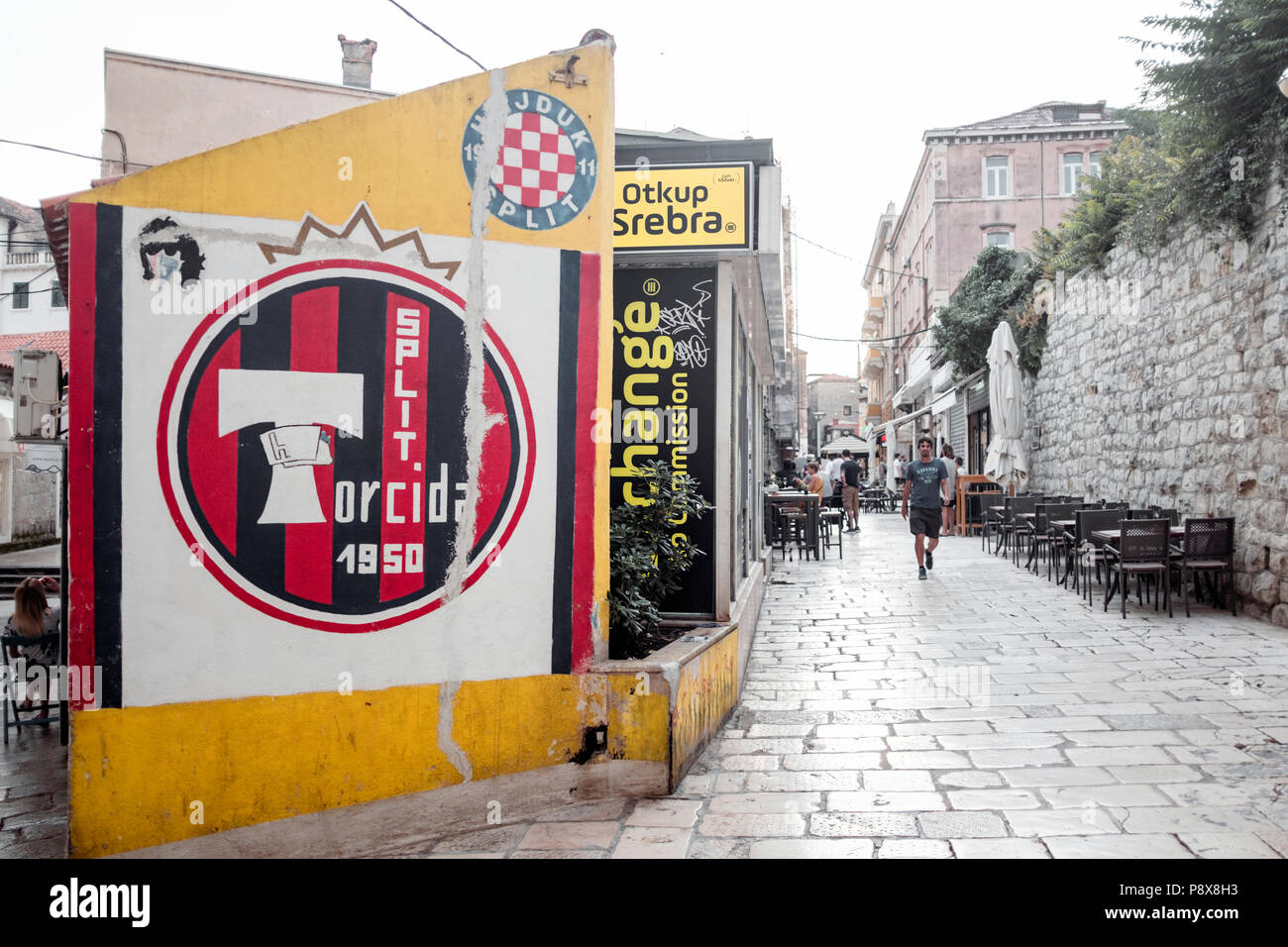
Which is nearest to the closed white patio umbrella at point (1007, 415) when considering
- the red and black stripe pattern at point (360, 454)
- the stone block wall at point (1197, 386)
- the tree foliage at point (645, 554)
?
the stone block wall at point (1197, 386)

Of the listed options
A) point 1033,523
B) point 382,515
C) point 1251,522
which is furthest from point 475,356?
point 1033,523

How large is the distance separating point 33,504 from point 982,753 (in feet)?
91.1

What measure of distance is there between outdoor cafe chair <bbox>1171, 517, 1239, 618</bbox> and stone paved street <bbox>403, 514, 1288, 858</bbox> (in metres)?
0.45

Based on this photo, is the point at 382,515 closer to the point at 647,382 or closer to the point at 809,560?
the point at 647,382

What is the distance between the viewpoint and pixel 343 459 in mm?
3605

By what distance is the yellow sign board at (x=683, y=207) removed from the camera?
223 inches

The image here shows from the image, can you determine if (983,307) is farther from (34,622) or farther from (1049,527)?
(34,622)

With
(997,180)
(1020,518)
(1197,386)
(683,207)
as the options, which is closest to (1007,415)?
(1020,518)

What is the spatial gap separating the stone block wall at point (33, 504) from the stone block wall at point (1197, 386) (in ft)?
82.1

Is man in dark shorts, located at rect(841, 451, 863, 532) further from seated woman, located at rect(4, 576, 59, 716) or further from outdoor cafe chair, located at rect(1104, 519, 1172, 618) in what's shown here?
seated woman, located at rect(4, 576, 59, 716)

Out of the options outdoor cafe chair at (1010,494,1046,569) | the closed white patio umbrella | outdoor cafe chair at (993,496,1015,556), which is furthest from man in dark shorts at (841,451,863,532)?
outdoor cafe chair at (1010,494,1046,569)

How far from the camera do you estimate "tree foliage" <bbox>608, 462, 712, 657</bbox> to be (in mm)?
4449

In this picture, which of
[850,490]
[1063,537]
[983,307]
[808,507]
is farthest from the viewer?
[850,490]
